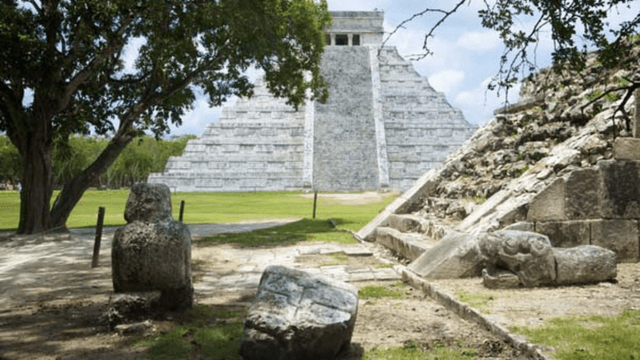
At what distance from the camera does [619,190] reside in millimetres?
6438

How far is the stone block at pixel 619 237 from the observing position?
21.0 feet

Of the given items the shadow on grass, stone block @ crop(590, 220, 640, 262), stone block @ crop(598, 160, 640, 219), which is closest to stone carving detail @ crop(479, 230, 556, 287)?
stone block @ crop(590, 220, 640, 262)

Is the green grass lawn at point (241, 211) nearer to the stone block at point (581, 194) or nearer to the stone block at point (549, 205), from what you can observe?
the stone block at point (549, 205)

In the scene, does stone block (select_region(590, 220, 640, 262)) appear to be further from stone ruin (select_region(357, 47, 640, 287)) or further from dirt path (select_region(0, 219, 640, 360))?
dirt path (select_region(0, 219, 640, 360))

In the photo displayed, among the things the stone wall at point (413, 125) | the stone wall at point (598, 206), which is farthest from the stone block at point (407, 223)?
the stone wall at point (413, 125)

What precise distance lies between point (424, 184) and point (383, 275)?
4391 millimetres

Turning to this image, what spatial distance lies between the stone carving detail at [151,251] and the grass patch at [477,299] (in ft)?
8.31

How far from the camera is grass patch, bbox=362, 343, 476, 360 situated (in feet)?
11.6

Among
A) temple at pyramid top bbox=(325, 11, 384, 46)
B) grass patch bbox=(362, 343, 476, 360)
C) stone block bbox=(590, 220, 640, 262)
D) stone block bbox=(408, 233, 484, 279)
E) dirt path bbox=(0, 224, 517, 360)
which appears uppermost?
temple at pyramid top bbox=(325, 11, 384, 46)

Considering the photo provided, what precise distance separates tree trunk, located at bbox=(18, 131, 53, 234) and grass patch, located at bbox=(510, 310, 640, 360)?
11.9 meters

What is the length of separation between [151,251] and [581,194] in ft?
16.6

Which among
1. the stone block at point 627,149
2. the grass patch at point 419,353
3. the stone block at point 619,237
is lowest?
the grass patch at point 419,353

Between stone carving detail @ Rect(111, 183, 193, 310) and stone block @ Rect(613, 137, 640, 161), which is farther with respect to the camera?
stone block @ Rect(613, 137, 640, 161)

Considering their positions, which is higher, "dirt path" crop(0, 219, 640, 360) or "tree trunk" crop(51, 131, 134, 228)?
"tree trunk" crop(51, 131, 134, 228)
